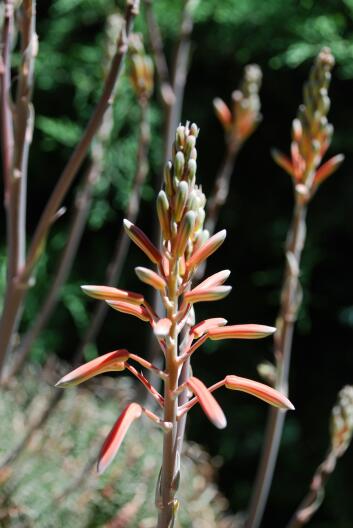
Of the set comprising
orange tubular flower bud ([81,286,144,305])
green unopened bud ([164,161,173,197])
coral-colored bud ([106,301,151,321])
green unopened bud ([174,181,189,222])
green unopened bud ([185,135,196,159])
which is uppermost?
green unopened bud ([185,135,196,159])

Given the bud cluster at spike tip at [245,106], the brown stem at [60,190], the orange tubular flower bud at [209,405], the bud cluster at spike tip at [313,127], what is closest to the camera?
the orange tubular flower bud at [209,405]

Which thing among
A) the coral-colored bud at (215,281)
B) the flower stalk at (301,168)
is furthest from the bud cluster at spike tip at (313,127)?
the coral-colored bud at (215,281)

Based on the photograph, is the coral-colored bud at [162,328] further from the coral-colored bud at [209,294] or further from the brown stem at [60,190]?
the brown stem at [60,190]

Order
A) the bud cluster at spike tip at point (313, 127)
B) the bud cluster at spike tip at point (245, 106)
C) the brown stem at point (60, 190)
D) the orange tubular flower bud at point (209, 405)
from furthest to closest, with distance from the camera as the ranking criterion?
the bud cluster at spike tip at point (245, 106)
the bud cluster at spike tip at point (313, 127)
the brown stem at point (60, 190)
the orange tubular flower bud at point (209, 405)

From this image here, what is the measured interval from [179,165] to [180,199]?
0.02 m

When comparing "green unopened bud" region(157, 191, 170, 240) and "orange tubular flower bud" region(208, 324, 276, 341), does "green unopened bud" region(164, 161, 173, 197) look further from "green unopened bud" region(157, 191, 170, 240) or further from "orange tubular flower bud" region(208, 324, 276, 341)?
"orange tubular flower bud" region(208, 324, 276, 341)

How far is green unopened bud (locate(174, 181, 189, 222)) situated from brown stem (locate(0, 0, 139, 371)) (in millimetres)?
332

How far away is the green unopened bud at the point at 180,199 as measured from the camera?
1.67 ft

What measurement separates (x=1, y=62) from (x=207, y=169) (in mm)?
1250

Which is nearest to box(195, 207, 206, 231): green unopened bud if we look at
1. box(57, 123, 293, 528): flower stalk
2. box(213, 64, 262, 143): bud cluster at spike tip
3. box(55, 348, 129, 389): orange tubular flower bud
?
box(57, 123, 293, 528): flower stalk

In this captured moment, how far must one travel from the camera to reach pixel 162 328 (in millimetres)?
489

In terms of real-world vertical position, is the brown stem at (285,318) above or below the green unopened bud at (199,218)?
below

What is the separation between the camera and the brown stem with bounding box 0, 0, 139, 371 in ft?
2.64

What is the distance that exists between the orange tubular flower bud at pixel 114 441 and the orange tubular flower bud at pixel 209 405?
0.17 ft
